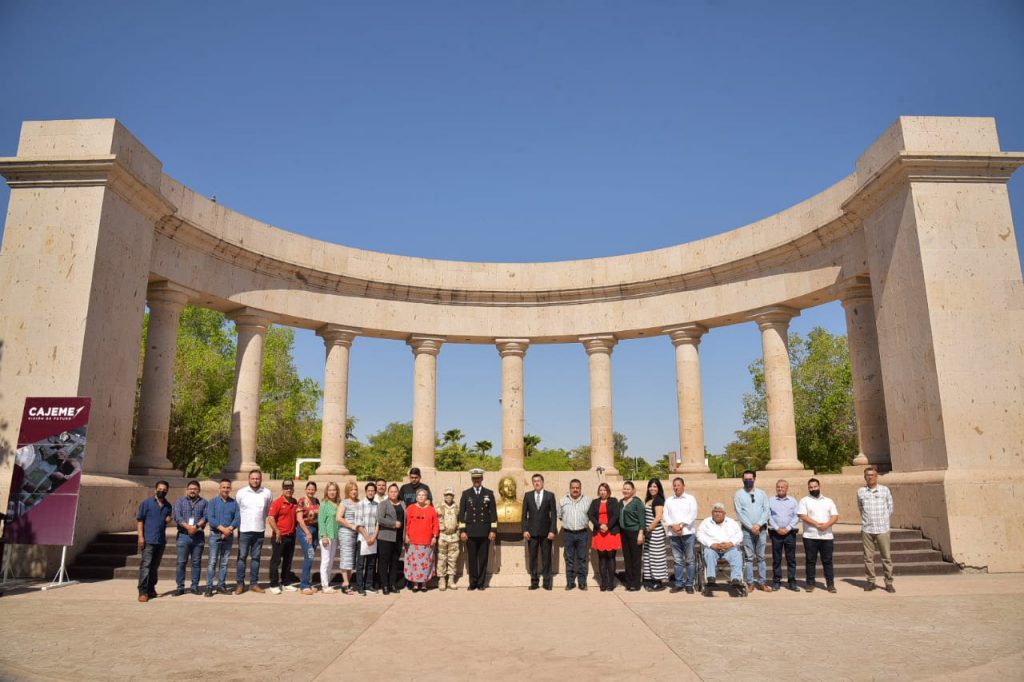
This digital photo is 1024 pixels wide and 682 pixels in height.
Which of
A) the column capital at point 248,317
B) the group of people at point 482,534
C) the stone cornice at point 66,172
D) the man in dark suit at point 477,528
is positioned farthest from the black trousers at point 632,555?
the column capital at point 248,317

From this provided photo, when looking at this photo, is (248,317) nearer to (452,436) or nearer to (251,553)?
(251,553)

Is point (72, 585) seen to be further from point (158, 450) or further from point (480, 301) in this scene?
point (480, 301)

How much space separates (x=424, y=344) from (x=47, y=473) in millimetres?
18618

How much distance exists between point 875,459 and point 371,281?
2402 cm

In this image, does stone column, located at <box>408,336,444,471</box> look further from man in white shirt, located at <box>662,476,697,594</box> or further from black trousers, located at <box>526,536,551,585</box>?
man in white shirt, located at <box>662,476,697,594</box>

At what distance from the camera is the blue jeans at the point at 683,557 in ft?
52.2

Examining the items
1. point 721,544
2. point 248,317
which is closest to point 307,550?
point 721,544

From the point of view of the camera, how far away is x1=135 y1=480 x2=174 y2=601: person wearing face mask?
14266 mm

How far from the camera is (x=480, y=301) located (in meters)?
34.1

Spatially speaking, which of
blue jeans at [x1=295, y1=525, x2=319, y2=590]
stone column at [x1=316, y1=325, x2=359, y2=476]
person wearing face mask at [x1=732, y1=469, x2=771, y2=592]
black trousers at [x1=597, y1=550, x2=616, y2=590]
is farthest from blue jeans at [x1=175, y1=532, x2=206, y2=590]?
stone column at [x1=316, y1=325, x2=359, y2=476]

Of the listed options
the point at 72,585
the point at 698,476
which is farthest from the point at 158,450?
the point at 698,476

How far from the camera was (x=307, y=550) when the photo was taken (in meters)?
16.5

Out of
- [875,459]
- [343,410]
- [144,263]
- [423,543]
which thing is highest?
[144,263]

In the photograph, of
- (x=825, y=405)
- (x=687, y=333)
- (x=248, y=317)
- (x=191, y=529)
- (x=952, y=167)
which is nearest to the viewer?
(x=191, y=529)
